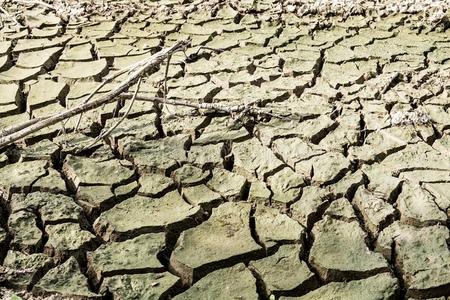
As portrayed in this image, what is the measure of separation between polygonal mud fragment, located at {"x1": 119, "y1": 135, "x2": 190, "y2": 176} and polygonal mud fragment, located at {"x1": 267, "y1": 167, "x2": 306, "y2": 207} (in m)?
0.38

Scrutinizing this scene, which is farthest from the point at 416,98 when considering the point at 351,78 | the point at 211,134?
the point at 211,134

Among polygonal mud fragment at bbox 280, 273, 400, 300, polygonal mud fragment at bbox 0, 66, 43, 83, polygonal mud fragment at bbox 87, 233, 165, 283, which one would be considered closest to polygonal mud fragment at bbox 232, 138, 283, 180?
polygonal mud fragment at bbox 87, 233, 165, 283

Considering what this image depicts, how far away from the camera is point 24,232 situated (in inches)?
76.2

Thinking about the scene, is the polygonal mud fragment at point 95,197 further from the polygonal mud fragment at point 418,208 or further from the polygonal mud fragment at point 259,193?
the polygonal mud fragment at point 418,208

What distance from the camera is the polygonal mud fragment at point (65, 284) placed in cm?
170

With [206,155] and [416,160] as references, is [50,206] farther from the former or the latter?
[416,160]

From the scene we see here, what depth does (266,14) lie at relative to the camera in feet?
13.5

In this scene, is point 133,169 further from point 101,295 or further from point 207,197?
point 101,295

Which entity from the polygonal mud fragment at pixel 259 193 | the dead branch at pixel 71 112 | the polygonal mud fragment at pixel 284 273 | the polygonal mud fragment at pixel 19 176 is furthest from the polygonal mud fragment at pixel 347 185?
the polygonal mud fragment at pixel 19 176

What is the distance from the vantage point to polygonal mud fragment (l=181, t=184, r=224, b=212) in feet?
6.92

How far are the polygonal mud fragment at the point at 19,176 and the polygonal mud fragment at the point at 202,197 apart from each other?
56 centimetres

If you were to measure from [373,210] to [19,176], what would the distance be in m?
1.28

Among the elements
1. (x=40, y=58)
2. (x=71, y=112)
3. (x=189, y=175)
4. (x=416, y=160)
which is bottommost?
(x=416, y=160)

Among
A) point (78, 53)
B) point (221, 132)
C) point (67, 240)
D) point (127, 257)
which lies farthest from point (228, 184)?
point (78, 53)
